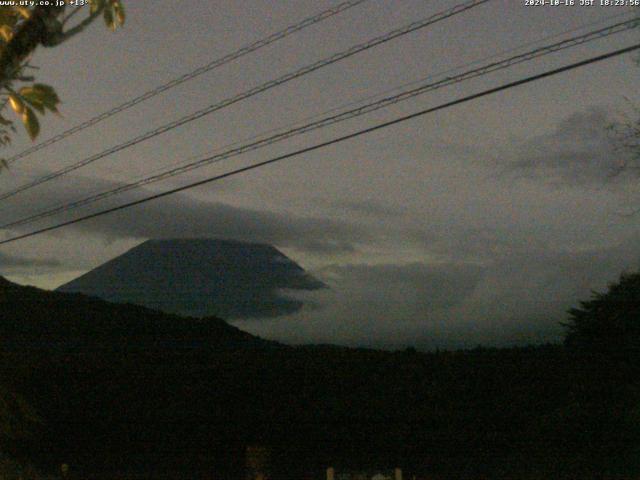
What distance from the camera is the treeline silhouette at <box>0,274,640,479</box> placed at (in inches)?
517

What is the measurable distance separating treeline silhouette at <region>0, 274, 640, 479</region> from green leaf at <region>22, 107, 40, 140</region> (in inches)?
438

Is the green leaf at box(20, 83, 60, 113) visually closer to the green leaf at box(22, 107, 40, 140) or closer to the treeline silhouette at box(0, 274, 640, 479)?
the green leaf at box(22, 107, 40, 140)

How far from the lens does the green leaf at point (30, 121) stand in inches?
146

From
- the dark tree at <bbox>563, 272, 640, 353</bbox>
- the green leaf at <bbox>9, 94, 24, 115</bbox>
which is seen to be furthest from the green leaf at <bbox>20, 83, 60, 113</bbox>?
the dark tree at <bbox>563, 272, 640, 353</bbox>

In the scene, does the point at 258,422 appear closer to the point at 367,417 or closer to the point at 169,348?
the point at 367,417

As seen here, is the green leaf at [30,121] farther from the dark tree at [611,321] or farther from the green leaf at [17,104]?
the dark tree at [611,321]

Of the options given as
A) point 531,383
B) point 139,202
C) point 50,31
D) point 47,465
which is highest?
point 139,202

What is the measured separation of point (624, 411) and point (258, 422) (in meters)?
7.79

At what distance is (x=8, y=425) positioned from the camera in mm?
13453

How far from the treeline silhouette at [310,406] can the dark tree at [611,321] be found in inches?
8.2

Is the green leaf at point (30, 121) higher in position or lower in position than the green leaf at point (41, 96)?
lower

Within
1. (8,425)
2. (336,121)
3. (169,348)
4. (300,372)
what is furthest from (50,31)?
(169,348)

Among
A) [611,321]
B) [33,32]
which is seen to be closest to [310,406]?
[611,321]

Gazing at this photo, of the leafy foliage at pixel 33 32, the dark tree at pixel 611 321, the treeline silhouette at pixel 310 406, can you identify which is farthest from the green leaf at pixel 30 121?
the dark tree at pixel 611 321
